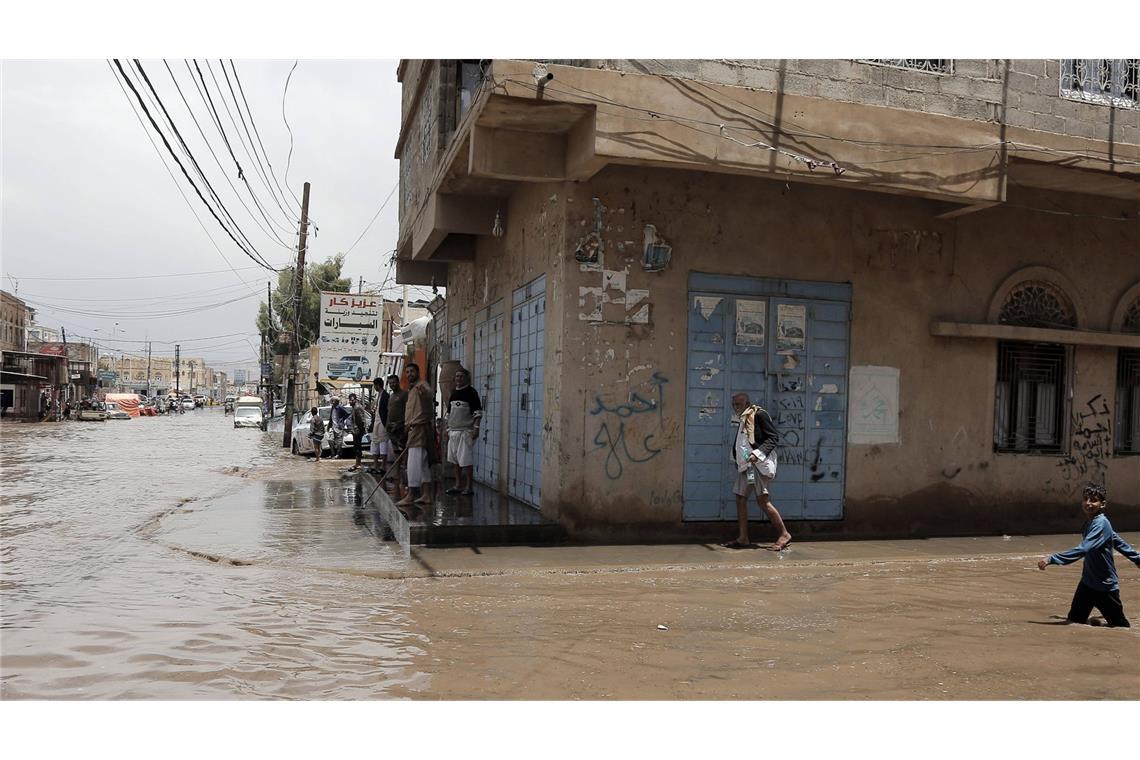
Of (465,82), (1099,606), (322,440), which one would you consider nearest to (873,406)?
(1099,606)

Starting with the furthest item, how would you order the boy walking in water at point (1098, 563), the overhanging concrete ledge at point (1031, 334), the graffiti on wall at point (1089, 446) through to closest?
the graffiti on wall at point (1089, 446) → the overhanging concrete ledge at point (1031, 334) → the boy walking in water at point (1098, 563)

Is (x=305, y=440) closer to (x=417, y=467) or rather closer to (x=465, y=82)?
(x=465, y=82)

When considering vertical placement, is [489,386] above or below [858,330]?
below

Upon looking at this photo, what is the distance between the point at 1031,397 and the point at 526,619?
815 centimetres

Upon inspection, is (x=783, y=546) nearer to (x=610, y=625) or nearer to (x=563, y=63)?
(x=610, y=625)

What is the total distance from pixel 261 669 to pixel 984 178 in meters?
8.78

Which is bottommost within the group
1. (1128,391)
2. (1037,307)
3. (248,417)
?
(248,417)

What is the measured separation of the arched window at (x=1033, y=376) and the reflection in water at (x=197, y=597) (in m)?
7.81

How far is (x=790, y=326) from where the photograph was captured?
1036cm

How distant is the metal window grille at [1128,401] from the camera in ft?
39.5

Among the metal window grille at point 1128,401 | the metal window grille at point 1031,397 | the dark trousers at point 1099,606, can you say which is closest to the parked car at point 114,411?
the metal window grille at point 1031,397

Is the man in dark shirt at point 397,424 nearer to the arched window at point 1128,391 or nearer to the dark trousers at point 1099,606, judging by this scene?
the dark trousers at point 1099,606

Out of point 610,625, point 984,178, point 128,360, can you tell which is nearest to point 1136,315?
point 984,178

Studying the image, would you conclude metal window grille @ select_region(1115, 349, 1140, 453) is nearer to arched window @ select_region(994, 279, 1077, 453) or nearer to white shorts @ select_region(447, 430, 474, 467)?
arched window @ select_region(994, 279, 1077, 453)
